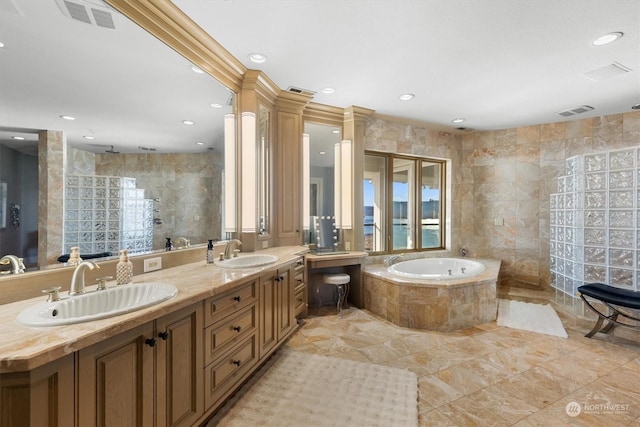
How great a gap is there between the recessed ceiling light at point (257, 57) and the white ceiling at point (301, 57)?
0.16ft

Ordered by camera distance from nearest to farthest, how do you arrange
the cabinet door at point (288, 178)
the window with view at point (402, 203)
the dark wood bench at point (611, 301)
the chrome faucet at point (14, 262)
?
1. the chrome faucet at point (14, 262)
2. the dark wood bench at point (611, 301)
3. the cabinet door at point (288, 178)
4. the window with view at point (402, 203)

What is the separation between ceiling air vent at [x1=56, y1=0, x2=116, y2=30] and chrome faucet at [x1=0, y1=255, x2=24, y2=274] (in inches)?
49.3

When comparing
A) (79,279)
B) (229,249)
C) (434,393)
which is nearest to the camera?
(79,279)

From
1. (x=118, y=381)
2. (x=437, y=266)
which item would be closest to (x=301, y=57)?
(x=118, y=381)

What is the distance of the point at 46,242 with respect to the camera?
55.6 inches

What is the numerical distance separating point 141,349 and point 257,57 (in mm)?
2339

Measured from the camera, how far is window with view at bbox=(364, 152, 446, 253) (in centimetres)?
439

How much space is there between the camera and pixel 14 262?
4.29 ft

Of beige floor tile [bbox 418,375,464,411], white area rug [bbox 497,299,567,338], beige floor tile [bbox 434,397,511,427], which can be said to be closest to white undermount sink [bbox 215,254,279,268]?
beige floor tile [bbox 418,375,464,411]

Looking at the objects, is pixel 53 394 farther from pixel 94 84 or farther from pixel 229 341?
pixel 94 84

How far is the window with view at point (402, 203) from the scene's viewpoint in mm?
4395

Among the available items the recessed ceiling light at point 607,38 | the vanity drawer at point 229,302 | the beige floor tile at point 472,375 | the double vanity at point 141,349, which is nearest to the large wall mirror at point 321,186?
the double vanity at point 141,349

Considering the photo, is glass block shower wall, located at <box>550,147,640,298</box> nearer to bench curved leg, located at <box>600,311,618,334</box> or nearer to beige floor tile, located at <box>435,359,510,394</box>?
bench curved leg, located at <box>600,311,618,334</box>

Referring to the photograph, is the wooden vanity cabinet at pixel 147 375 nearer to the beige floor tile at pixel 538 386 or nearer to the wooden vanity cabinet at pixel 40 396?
the wooden vanity cabinet at pixel 40 396
